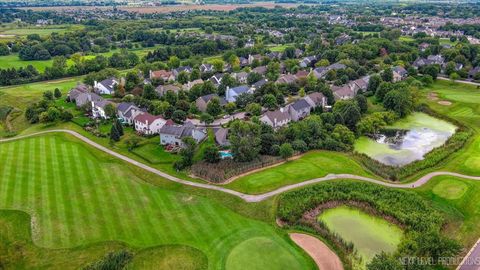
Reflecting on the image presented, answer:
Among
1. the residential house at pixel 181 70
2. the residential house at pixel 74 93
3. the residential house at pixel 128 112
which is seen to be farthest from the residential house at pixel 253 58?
the residential house at pixel 128 112

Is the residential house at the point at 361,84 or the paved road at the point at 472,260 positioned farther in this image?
the residential house at the point at 361,84

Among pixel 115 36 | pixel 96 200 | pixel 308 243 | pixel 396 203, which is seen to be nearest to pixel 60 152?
pixel 96 200

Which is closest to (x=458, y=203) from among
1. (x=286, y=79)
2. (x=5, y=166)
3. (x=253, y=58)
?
(x=286, y=79)

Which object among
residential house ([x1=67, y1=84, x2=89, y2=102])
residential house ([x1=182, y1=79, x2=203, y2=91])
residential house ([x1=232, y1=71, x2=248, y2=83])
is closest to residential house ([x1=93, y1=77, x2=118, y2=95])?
residential house ([x1=67, y1=84, x2=89, y2=102])

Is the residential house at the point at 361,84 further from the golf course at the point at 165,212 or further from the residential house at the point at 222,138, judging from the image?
the residential house at the point at 222,138

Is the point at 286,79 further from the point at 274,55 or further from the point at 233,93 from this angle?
the point at 274,55

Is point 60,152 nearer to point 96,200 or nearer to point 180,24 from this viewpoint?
point 96,200

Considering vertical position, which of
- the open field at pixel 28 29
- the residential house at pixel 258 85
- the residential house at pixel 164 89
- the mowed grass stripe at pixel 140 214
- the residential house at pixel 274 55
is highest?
the open field at pixel 28 29
